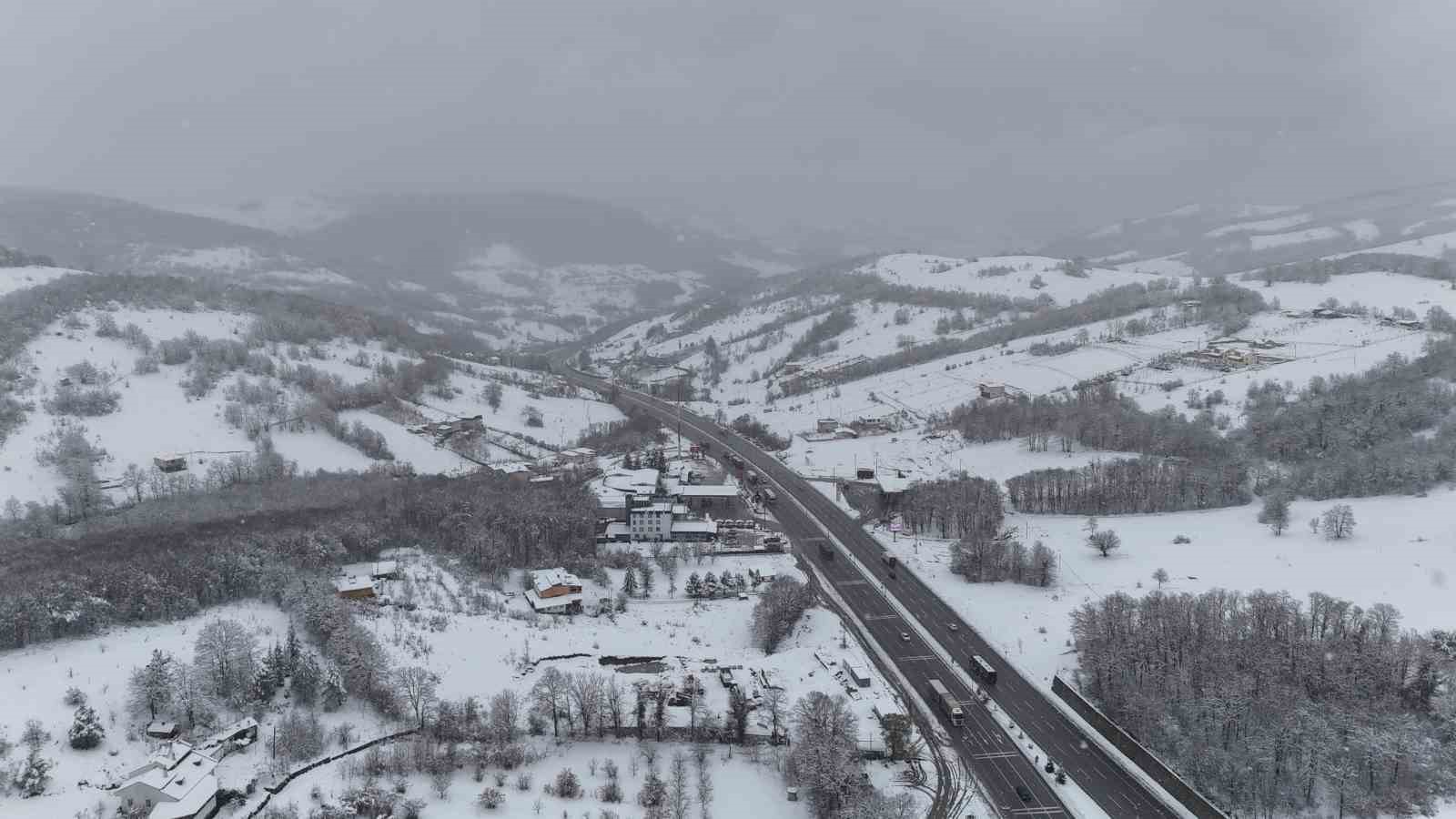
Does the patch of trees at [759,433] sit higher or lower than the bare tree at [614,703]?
higher

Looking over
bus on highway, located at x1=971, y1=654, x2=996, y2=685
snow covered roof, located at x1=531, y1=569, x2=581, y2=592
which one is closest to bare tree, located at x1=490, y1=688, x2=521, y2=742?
snow covered roof, located at x1=531, y1=569, x2=581, y2=592

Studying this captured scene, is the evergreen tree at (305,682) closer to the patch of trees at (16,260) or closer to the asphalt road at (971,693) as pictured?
the asphalt road at (971,693)

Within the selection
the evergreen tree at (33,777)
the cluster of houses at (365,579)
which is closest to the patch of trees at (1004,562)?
the cluster of houses at (365,579)

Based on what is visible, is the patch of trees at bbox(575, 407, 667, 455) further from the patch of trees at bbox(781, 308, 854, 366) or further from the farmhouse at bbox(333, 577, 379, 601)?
the patch of trees at bbox(781, 308, 854, 366)

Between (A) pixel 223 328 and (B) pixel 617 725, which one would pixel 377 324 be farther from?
(B) pixel 617 725

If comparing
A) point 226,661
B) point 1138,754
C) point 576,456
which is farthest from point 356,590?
point 1138,754

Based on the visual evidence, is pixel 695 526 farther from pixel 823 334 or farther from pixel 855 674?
pixel 823 334

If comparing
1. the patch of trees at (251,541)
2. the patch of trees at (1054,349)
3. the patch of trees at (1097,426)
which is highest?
the patch of trees at (1054,349)
